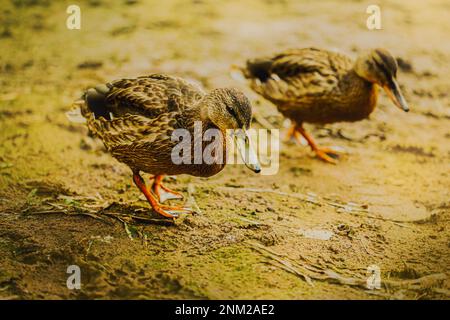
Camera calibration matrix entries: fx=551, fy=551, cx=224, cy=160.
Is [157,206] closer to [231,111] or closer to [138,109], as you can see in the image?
[138,109]

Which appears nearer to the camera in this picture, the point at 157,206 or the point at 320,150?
the point at 157,206

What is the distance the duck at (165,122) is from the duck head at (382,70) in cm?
184

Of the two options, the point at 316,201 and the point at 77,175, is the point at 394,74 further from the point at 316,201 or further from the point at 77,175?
the point at 77,175

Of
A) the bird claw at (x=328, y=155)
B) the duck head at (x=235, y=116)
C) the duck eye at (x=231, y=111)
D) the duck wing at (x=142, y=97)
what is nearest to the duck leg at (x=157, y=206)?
the duck wing at (x=142, y=97)

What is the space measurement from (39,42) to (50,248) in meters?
4.56

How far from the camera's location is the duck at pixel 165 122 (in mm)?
3842

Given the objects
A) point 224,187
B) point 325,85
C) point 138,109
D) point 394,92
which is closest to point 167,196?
point 224,187

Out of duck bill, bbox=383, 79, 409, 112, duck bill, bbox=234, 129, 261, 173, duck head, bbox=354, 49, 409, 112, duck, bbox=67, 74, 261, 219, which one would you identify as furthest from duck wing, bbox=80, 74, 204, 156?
duck bill, bbox=383, 79, 409, 112

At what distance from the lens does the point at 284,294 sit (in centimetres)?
343

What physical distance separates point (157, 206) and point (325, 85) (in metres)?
Answer: 2.10

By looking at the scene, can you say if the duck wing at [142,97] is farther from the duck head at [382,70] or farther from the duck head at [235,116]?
the duck head at [382,70]

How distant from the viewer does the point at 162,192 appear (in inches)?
186

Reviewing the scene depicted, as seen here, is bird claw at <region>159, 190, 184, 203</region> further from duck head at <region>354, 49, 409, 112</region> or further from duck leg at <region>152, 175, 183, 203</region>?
duck head at <region>354, 49, 409, 112</region>

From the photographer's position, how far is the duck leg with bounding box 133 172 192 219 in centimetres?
427
